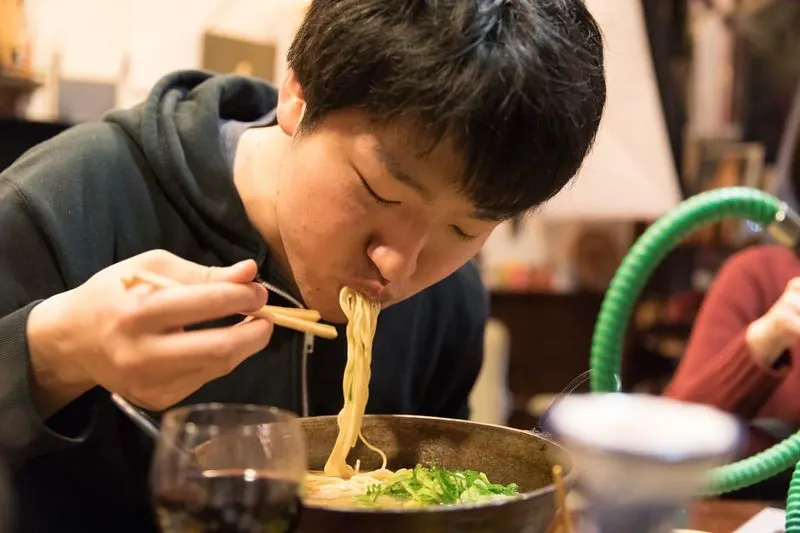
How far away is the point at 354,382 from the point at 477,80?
1.87 feet

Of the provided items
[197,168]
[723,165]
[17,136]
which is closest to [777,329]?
[197,168]

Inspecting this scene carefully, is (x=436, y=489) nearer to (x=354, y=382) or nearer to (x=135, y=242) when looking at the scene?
(x=354, y=382)

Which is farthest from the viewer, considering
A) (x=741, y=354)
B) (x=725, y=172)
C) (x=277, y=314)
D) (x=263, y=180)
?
(x=725, y=172)

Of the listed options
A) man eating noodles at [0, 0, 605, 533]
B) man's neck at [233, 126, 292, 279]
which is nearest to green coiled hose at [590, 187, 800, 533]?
man eating noodles at [0, 0, 605, 533]

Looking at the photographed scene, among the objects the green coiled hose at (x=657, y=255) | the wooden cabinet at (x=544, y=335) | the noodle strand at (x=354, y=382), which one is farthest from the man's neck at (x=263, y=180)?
the wooden cabinet at (x=544, y=335)

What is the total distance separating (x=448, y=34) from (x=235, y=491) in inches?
28.6

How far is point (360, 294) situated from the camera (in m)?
1.46

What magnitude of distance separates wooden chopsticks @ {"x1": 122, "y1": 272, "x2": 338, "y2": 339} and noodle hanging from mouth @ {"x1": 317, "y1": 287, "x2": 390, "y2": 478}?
0.54ft

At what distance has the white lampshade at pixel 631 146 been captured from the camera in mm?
3666

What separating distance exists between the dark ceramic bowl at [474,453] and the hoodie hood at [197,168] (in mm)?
523

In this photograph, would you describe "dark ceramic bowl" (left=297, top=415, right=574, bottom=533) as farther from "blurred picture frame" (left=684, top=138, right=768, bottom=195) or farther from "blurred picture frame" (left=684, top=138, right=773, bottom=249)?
"blurred picture frame" (left=684, top=138, right=768, bottom=195)

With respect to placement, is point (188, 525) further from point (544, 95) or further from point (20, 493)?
point (20, 493)

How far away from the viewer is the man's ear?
1.49 metres

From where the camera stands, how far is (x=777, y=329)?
8.01ft
